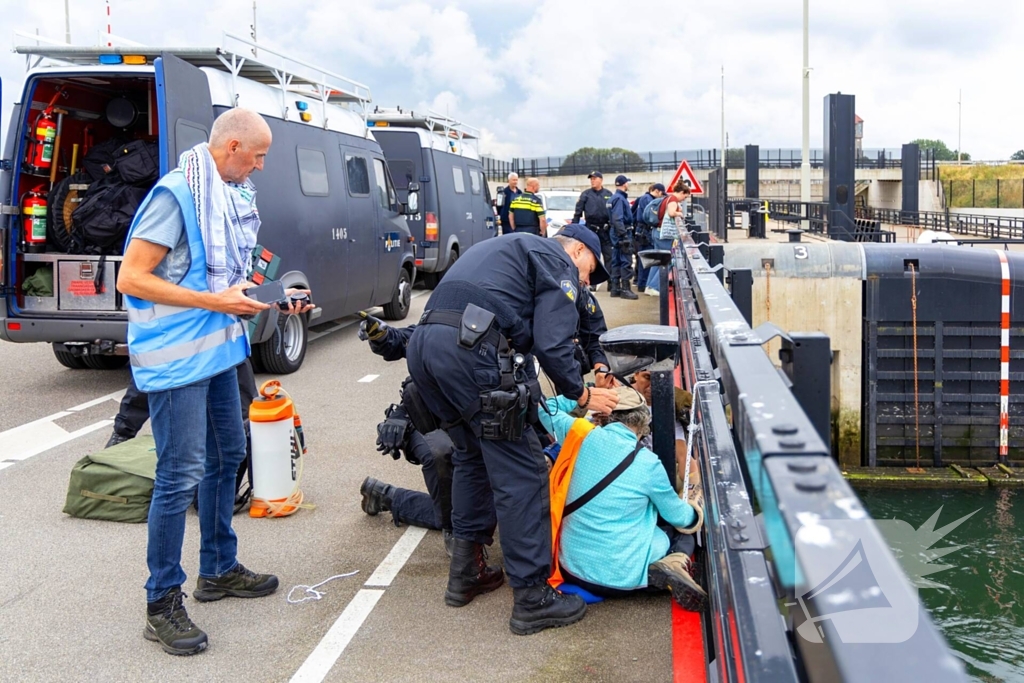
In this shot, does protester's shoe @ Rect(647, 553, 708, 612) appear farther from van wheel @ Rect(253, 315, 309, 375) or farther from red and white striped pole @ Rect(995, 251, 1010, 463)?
red and white striped pole @ Rect(995, 251, 1010, 463)

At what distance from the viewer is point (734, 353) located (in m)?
2.01

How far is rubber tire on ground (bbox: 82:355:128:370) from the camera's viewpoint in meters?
9.88

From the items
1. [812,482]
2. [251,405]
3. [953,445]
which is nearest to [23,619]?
[251,405]

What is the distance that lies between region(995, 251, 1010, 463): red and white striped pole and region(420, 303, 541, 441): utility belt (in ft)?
34.4

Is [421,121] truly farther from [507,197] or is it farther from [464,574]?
[464,574]

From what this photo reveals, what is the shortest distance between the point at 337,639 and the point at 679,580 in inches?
56.9

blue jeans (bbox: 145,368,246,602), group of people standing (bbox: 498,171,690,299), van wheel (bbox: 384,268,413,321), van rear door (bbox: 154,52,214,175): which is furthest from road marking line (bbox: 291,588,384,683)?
group of people standing (bbox: 498,171,690,299)

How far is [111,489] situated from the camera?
5.70 m

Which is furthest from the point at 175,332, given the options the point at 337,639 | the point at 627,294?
the point at 627,294

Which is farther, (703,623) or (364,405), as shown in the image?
(364,405)

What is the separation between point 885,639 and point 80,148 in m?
9.90

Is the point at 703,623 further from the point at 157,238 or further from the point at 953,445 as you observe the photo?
the point at 953,445

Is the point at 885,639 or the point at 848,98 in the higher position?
the point at 848,98

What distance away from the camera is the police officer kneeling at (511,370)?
4098 millimetres
